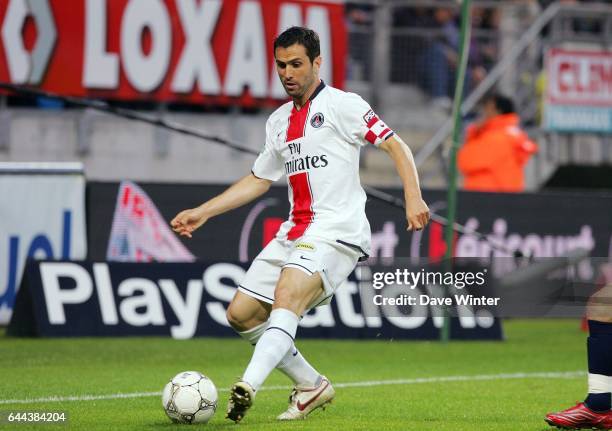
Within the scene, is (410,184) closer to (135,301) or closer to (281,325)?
(281,325)

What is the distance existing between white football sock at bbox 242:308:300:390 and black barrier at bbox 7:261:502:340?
5.56 m

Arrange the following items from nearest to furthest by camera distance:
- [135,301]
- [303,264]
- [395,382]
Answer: [303,264] < [395,382] < [135,301]

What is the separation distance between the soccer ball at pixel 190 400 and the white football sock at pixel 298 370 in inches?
18.0

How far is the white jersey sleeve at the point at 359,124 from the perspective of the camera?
7.64 metres

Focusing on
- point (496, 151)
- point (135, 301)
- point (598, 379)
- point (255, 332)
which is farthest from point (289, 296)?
point (496, 151)

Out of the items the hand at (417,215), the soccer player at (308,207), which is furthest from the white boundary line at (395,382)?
the hand at (417,215)

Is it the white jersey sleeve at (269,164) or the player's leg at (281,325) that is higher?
the white jersey sleeve at (269,164)

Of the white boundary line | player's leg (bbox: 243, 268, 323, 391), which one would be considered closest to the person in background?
the white boundary line

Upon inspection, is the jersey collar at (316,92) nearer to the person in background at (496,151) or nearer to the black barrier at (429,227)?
the black barrier at (429,227)

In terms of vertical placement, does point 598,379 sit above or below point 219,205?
below

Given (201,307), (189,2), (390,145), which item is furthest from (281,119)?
(189,2)

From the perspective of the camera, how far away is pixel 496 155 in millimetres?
17047

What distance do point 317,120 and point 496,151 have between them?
31.2 feet

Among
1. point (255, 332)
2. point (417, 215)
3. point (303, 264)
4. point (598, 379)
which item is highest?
point (417, 215)
